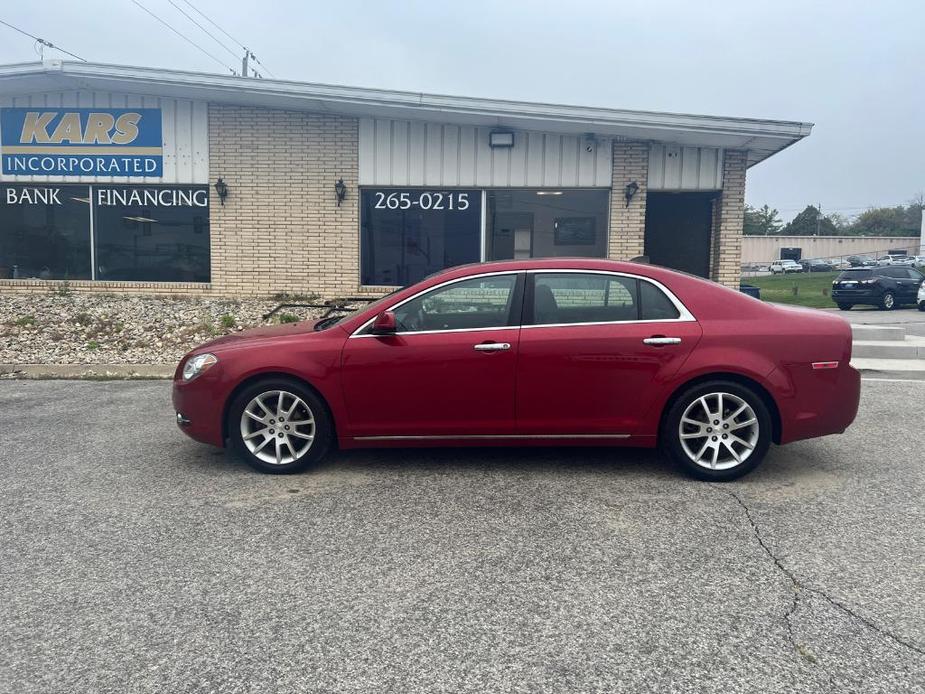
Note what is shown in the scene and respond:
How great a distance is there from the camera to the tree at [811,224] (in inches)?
4220

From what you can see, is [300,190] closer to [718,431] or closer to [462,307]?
[462,307]

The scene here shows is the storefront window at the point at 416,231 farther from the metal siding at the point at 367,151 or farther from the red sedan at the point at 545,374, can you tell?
the red sedan at the point at 545,374

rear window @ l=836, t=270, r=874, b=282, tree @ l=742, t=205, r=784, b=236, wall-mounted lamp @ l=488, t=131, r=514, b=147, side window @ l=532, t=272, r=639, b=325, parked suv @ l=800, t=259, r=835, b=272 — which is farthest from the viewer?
tree @ l=742, t=205, r=784, b=236

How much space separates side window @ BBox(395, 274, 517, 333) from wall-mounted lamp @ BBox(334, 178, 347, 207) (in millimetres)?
8308

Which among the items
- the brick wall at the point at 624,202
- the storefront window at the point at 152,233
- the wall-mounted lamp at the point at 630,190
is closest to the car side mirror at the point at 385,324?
the brick wall at the point at 624,202

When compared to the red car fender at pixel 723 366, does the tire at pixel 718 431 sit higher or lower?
lower

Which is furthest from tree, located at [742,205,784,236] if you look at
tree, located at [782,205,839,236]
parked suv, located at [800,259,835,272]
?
parked suv, located at [800,259,835,272]

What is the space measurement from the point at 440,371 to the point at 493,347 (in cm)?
41

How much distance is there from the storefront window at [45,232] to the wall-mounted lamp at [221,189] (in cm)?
253

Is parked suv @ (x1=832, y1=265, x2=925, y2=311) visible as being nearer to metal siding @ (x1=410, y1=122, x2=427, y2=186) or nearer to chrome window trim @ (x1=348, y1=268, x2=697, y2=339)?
metal siding @ (x1=410, y1=122, x2=427, y2=186)

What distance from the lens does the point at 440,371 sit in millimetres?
4969

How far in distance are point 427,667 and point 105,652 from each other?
4.27 feet

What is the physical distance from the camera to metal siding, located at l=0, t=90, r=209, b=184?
12852 millimetres

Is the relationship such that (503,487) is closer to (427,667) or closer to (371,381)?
(371,381)
